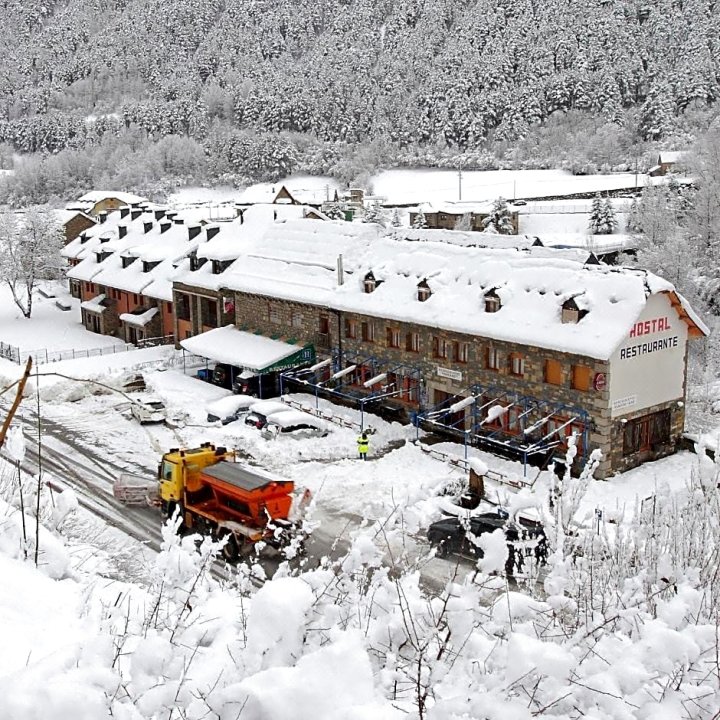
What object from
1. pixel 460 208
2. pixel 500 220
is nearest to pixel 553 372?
pixel 500 220

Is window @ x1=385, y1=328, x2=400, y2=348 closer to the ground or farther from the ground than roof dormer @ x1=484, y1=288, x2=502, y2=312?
closer to the ground

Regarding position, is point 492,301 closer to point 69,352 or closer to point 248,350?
point 248,350

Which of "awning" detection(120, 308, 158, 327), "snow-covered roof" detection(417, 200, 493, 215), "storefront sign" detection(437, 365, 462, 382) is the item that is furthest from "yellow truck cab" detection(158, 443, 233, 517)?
"snow-covered roof" detection(417, 200, 493, 215)

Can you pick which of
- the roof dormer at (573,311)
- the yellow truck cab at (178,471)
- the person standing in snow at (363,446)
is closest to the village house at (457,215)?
the roof dormer at (573,311)

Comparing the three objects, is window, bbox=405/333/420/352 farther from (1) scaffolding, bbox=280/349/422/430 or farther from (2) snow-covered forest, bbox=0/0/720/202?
(2) snow-covered forest, bbox=0/0/720/202

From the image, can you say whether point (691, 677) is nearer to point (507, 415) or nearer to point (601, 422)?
point (601, 422)
